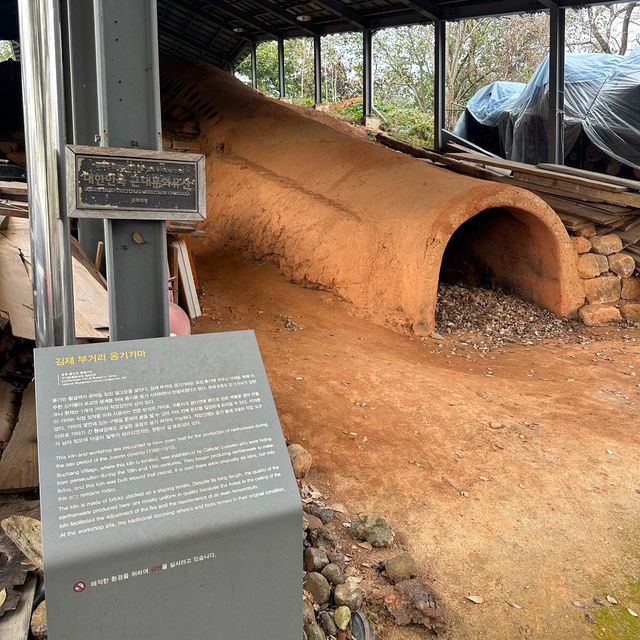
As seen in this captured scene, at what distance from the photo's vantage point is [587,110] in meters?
12.2

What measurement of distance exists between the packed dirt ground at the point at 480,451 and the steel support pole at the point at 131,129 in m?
1.68

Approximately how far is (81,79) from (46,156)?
1.77 m

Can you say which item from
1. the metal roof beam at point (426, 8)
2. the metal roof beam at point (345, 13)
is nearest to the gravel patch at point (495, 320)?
the metal roof beam at point (426, 8)

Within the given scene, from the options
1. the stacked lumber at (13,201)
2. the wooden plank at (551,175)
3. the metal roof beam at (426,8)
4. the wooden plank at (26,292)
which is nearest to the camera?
the wooden plank at (26,292)

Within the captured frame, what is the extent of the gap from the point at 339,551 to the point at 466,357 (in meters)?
3.93

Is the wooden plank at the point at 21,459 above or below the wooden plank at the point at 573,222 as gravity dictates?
below

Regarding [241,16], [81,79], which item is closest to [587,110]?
[241,16]

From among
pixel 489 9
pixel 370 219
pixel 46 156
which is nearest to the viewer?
pixel 46 156

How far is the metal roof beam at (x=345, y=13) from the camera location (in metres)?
13.4

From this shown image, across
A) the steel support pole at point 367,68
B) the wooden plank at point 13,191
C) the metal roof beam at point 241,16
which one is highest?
the metal roof beam at point 241,16

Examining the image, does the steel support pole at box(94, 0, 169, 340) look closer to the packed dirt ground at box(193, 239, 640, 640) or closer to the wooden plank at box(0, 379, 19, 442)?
the wooden plank at box(0, 379, 19, 442)

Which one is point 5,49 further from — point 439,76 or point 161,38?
point 439,76

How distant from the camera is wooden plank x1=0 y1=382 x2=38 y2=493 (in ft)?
9.66

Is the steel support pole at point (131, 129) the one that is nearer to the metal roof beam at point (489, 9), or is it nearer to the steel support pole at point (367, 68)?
the metal roof beam at point (489, 9)
